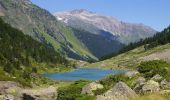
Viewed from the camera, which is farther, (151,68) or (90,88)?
(151,68)

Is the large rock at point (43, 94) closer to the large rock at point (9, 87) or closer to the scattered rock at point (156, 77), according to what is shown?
the large rock at point (9, 87)

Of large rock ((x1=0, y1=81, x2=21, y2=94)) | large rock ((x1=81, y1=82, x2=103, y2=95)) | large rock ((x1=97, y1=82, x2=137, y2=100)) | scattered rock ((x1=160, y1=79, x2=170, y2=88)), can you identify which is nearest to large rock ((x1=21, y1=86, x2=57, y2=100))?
large rock ((x1=81, y1=82, x2=103, y2=95))

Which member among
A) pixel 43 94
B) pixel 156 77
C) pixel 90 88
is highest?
pixel 156 77

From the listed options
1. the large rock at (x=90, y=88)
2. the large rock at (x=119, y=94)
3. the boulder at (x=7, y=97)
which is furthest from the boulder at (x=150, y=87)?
the boulder at (x=7, y=97)

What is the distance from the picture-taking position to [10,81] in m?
56.2

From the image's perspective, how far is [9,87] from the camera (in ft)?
170

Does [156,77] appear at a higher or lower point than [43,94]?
higher

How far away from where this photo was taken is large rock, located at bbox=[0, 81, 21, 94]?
49581 mm

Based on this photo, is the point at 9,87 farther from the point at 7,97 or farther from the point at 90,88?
the point at 90,88

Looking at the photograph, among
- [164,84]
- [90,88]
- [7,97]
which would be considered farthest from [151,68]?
[7,97]

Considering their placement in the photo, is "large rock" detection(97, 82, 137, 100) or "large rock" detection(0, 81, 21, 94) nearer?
"large rock" detection(97, 82, 137, 100)

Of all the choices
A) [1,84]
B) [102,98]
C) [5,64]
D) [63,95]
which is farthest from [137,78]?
[5,64]

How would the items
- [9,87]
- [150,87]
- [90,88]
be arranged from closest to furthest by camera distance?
[150,87], [90,88], [9,87]

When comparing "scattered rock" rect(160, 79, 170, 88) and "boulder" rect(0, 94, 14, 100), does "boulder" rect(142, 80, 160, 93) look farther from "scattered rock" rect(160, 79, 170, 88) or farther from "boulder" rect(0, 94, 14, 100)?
"boulder" rect(0, 94, 14, 100)
